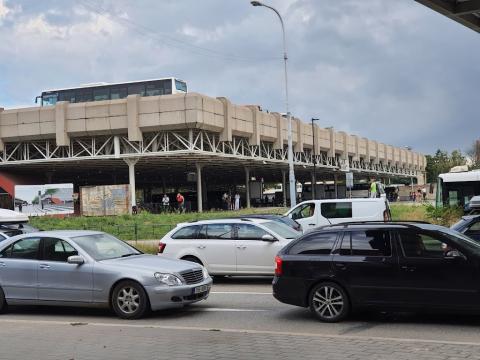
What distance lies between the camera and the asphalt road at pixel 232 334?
7.14m

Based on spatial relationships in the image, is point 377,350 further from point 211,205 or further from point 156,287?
point 211,205

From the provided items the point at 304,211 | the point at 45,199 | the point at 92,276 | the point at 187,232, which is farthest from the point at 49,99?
the point at 92,276

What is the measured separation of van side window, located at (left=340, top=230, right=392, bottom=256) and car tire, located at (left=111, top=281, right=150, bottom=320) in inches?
126

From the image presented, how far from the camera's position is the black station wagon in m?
8.31

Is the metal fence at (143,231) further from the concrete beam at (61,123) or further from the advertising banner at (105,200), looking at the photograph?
the concrete beam at (61,123)

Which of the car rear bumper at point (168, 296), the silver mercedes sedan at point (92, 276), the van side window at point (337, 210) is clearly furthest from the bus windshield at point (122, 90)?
the car rear bumper at point (168, 296)

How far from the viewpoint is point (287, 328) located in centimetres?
874

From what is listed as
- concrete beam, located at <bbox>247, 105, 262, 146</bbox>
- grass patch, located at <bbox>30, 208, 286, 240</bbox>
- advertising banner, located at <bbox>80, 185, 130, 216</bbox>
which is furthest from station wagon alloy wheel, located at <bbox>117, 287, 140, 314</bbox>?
concrete beam, located at <bbox>247, 105, 262, 146</bbox>

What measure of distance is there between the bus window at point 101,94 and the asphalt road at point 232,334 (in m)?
50.4

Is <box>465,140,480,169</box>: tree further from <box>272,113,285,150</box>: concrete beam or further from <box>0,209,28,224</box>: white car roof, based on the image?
<box>0,209,28,224</box>: white car roof

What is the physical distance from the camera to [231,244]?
45.6ft

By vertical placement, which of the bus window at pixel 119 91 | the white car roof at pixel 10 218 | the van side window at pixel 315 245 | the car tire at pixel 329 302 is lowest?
the car tire at pixel 329 302

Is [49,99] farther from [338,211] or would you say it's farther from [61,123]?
[338,211]

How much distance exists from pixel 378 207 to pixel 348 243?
11.3m
